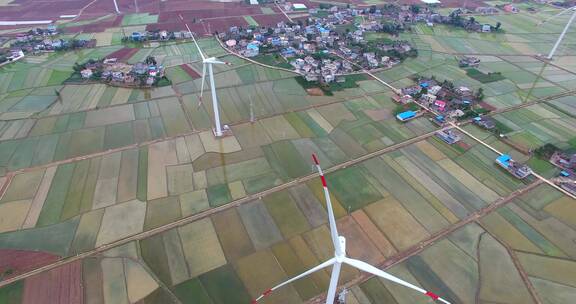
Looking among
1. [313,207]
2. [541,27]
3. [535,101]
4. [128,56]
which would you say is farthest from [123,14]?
[541,27]

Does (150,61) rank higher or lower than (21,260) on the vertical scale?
higher

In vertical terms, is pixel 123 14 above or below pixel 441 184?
above

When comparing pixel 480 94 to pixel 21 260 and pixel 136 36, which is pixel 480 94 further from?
pixel 136 36

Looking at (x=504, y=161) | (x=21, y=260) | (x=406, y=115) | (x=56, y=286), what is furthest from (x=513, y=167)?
(x=21, y=260)

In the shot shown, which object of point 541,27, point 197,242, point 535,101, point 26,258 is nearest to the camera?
point 26,258

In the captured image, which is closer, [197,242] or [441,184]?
[197,242]

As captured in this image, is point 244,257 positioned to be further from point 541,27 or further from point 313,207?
point 541,27
